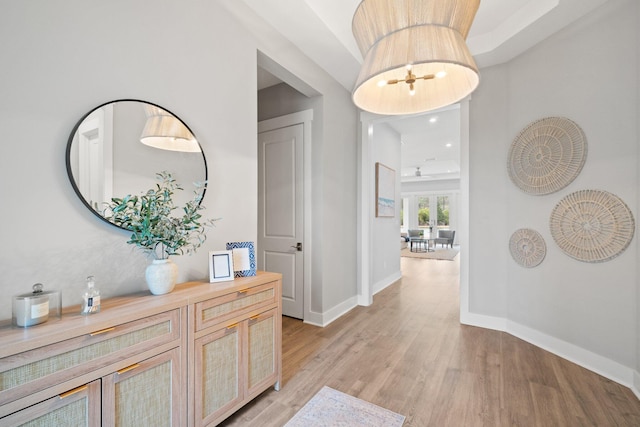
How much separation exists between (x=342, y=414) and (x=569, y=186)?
265 centimetres

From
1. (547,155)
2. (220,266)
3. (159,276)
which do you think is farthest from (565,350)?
(159,276)

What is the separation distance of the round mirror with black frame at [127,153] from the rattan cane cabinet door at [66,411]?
77 cm

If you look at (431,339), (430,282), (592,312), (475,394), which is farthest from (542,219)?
(430,282)

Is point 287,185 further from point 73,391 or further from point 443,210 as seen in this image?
point 443,210

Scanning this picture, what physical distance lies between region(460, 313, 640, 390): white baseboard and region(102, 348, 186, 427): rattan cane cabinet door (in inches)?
117

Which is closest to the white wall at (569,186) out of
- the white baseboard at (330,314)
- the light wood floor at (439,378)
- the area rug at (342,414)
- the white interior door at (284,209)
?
the light wood floor at (439,378)

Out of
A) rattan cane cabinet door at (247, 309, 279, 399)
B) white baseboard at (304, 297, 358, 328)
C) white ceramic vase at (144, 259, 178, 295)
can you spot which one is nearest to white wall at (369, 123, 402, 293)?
white baseboard at (304, 297, 358, 328)

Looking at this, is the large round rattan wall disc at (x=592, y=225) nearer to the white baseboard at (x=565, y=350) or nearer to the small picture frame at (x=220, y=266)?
the white baseboard at (x=565, y=350)

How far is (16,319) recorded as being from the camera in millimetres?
1068

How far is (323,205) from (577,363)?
2679 mm

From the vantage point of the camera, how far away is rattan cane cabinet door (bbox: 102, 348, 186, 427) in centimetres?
117

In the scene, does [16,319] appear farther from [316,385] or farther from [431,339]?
[431,339]

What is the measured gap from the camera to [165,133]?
5.72 feet

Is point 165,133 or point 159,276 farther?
point 165,133
